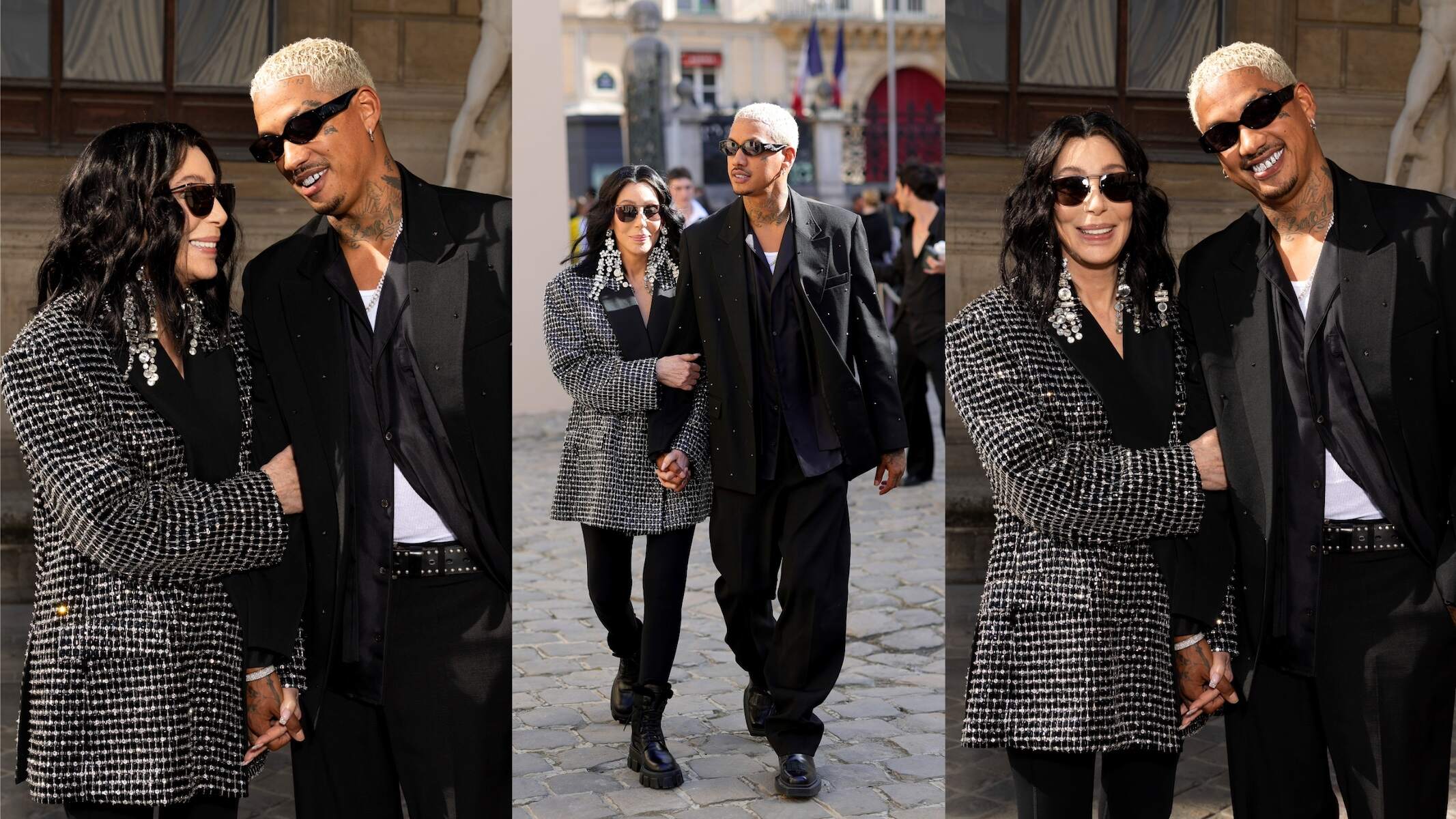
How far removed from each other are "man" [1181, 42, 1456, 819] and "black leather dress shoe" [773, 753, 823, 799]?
5.43 ft

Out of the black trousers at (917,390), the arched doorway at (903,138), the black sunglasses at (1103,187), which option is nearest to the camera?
the black sunglasses at (1103,187)

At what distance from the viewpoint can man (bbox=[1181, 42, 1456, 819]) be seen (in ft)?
11.6

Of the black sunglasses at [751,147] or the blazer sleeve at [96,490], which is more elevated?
the black sunglasses at [751,147]

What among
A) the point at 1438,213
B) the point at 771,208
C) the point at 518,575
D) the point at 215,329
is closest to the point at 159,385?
the point at 215,329

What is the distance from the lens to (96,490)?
3.13 m

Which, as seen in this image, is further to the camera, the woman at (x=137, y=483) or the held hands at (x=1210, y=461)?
the held hands at (x=1210, y=461)

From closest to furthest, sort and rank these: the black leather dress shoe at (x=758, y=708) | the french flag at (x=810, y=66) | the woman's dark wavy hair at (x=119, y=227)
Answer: the woman's dark wavy hair at (x=119, y=227) → the black leather dress shoe at (x=758, y=708) → the french flag at (x=810, y=66)

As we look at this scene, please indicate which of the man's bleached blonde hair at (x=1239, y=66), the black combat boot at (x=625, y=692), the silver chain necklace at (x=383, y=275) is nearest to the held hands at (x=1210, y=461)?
the man's bleached blonde hair at (x=1239, y=66)

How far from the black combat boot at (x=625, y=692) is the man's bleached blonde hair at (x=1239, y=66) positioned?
2.74 m

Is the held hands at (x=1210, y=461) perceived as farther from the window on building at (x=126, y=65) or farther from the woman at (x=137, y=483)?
the window on building at (x=126, y=65)

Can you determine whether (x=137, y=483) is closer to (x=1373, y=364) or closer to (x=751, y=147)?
(x=751, y=147)

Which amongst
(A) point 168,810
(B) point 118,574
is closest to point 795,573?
(A) point 168,810

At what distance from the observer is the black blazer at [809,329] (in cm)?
502

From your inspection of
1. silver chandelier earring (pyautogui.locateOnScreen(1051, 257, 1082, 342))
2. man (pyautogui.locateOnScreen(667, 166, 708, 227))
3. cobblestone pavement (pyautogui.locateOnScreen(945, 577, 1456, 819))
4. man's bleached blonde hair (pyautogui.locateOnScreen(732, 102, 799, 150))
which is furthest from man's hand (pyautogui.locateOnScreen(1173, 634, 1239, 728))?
man (pyautogui.locateOnScreen(667, 166, 708, 227))
